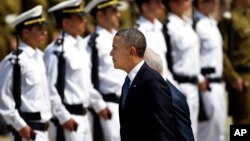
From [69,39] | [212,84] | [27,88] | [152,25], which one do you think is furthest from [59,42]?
[212,84]

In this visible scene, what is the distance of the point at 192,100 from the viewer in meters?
13.3

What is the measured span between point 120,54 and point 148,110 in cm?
46

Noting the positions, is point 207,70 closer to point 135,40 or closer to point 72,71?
point 72,71

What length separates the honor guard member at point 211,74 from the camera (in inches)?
539

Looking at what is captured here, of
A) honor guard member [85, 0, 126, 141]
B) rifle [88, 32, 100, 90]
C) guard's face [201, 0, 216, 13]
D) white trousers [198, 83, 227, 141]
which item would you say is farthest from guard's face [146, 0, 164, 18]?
rifle [88, 32, 100, 90]

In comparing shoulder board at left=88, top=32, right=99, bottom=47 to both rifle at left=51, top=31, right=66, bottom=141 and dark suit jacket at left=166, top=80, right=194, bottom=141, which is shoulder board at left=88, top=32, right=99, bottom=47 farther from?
dark suit jacket at left=166, top=80, right=194, bottom=141

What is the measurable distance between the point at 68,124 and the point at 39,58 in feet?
2.47

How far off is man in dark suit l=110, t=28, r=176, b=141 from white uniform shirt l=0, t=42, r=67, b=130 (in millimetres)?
2316

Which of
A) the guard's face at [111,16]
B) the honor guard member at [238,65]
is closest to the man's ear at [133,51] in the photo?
the guard's face at [111,16]

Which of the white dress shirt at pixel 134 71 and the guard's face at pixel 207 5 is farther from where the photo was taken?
the guard's face at pixel 207 5

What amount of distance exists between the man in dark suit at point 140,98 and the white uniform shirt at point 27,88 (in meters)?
2.32

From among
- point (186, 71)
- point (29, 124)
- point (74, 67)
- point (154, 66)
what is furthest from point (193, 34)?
point (154, 66)

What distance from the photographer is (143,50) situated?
7.93 meters

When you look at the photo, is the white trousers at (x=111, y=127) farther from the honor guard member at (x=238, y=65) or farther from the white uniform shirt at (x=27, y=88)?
the honor guard member at (x=238, y=65)
